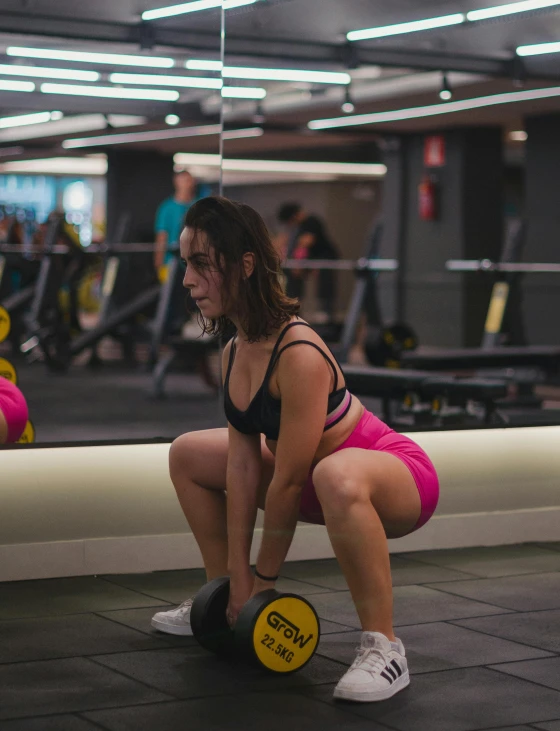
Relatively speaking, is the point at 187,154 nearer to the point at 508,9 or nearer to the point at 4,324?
the point at 4,324

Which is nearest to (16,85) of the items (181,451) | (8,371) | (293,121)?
(8,371)

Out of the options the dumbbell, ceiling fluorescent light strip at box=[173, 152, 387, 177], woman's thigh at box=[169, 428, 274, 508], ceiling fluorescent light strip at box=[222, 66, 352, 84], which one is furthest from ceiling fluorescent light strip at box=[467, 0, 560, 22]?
ceiling fluorescent light strip at box=[173, 152, 387, 177]

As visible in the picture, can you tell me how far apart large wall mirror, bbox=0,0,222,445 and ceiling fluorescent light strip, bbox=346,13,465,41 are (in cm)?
92

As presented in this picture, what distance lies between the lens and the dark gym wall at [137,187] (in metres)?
4.60

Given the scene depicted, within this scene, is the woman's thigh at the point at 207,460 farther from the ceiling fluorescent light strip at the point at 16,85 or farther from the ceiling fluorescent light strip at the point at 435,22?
the ceiling fluorescent light strip at the point at 435,22

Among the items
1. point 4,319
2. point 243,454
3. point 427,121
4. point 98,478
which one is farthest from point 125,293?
point 243,454

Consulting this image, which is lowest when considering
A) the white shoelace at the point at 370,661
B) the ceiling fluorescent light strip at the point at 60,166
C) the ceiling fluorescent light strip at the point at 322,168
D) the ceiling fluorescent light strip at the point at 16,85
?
the white shoelace at the point at 370,661

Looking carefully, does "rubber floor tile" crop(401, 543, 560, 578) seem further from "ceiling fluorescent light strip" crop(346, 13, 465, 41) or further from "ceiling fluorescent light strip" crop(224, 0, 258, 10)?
"ceiling fluorescent light strip" crop(346, 13, 465, 41)

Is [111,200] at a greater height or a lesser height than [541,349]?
greater

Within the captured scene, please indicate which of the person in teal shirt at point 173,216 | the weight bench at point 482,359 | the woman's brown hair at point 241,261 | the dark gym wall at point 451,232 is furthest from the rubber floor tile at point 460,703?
the dark gym wall at point 451,232

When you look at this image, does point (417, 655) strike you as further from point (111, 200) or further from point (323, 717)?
point (111, 200)

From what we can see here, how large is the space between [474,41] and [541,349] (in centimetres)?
202

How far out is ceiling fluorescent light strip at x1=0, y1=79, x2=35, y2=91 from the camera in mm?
3616

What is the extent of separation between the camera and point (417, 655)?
8.89 feet
